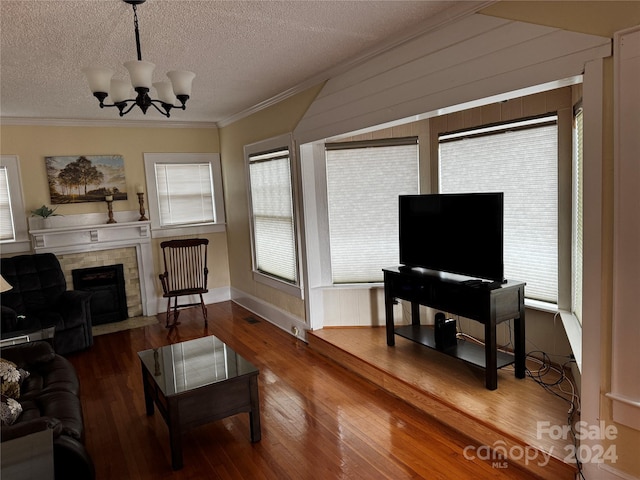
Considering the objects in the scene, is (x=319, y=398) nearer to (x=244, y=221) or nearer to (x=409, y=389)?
(x=409, y=389)

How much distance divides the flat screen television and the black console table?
97 mm

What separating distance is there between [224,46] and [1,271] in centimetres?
358

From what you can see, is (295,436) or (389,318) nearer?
(295,436)

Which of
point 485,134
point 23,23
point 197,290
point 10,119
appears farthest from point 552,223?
point 10,119

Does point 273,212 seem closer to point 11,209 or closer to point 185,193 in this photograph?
point 185,193

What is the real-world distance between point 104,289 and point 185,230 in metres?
1.28

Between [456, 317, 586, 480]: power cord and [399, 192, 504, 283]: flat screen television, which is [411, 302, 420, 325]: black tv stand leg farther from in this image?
[456, 317, 586, 480]: power cord

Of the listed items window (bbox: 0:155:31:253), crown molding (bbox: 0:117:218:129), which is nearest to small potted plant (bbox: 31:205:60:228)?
window (bbox: 0:155:31:253)

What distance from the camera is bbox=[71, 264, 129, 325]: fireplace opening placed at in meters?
5.49

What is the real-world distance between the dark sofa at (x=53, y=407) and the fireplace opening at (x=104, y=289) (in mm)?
2301

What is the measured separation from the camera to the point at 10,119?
5.01 metres

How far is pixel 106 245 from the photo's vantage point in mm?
5605

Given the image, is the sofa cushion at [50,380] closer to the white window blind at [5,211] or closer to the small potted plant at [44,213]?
the small potted plant at [44,213]

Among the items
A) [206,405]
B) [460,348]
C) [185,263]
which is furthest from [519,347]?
[185,263]
